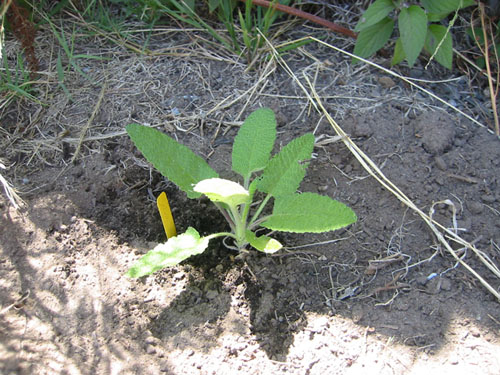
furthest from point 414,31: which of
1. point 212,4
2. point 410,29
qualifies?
point 212,4

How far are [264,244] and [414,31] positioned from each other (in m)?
0.91

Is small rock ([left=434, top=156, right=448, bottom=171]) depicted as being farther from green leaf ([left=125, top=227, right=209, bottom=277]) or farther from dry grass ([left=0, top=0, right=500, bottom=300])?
green leaf ([left=125, top=227, right=209, bottom=277])

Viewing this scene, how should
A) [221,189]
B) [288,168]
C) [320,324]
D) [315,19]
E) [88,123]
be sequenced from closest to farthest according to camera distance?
[221,189] → [320,324] → [288,168] → [88,123] → [315,19]

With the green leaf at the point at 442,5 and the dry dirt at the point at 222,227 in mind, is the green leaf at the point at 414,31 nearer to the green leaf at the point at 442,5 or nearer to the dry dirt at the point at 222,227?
the green leaf at the point at 442,5

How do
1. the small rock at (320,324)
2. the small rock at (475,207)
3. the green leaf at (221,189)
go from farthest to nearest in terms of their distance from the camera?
the small rock at (475,207), the small rock at (320,324), the green leaf at (221,189)

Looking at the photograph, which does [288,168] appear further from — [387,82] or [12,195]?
[12,195]

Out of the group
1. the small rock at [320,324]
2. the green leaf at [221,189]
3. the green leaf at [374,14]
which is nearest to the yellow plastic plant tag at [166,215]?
the green leaf at [221,189]

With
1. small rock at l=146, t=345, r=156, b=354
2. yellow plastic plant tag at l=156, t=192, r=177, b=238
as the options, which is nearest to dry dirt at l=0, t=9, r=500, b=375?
small rock at l=146, t=345, r=156, b=354

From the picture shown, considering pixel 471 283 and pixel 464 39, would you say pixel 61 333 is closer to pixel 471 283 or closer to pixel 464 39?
pixel 471 283

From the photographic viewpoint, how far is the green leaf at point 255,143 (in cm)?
144

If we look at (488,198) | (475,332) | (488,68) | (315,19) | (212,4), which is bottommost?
(475,332)

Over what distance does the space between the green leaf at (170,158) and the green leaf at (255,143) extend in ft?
0.30

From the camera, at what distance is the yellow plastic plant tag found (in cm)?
134

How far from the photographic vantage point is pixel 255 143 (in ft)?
4.76
